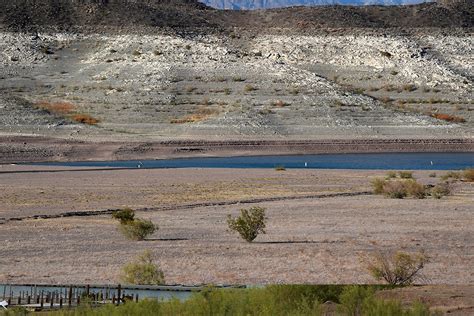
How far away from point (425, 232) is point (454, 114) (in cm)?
5016

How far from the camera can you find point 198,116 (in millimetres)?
70000

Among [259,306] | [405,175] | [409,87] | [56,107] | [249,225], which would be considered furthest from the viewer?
[409,87]

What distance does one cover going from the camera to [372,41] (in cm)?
9169

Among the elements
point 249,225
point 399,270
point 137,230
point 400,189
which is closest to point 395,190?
point 400,189

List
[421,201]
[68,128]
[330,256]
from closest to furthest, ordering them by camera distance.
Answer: [330,256], [421,201], [68,128]

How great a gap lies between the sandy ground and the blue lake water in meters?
12.0

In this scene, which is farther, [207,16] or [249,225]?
[207,16]

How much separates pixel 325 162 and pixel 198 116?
50.4 feet

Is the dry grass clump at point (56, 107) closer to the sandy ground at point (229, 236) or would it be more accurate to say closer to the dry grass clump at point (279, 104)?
the dry grass clump at point (279, 104)

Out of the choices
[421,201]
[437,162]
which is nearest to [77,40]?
[437,162]

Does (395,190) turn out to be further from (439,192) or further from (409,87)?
(409,87)

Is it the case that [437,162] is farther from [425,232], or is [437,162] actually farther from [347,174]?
[425,232]

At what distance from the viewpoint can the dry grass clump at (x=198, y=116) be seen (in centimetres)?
6838

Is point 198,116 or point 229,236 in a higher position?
point 229,236
